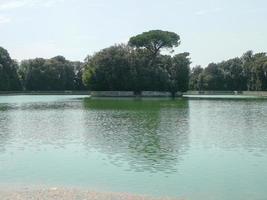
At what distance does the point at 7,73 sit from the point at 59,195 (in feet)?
412

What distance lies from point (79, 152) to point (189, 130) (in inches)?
462

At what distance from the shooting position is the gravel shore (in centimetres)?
1390

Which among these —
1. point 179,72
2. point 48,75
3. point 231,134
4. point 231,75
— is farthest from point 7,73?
point 231,134

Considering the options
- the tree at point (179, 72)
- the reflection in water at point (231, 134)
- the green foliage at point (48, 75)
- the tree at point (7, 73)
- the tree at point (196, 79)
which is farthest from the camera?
the tree at point (196, 79)

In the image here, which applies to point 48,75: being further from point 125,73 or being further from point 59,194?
point 59,194

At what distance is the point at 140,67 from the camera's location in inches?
4560

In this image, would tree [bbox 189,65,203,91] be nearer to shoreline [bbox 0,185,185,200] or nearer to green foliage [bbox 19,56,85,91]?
green foliage [bbox 19,56,85,91]

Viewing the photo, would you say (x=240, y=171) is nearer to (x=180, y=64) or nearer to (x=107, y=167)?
(x=107, y=167)

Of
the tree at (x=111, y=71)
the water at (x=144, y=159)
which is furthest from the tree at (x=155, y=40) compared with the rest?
the water at (x=144, y=159)

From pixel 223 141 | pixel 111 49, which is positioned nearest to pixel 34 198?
Answer: pixel 223 141

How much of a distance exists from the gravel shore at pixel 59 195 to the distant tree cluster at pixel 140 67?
325 ft

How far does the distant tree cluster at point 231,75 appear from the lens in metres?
146

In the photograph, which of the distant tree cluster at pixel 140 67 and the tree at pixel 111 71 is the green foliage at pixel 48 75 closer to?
the distant tree cluster at pixel 140 67

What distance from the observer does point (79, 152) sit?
23.9 meters
